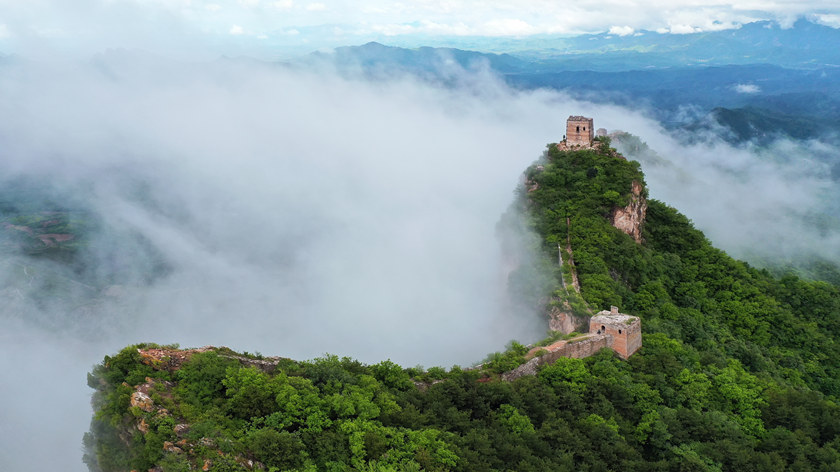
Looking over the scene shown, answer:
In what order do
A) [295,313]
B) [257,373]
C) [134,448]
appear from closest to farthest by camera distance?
[134,448] → [257,373] → [295,313]

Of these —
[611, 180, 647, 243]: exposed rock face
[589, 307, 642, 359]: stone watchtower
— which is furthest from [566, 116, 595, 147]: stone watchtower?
[589, 307, 642, 359]: stone watchtower

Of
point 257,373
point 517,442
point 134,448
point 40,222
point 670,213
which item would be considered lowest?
point 134,448

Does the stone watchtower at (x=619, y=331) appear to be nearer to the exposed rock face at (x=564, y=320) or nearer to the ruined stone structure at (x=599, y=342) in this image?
the ruined stone structure at (x=599, y=342)

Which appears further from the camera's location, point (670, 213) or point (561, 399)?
point (670, 213)

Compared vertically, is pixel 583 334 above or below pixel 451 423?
above

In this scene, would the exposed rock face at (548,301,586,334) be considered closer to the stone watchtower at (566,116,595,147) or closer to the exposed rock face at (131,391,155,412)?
the exposed rock face at (131,391,155,412)

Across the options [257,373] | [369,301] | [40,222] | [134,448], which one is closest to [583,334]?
[257,373]

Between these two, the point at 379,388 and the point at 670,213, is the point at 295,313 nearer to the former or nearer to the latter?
the point at 670,213
